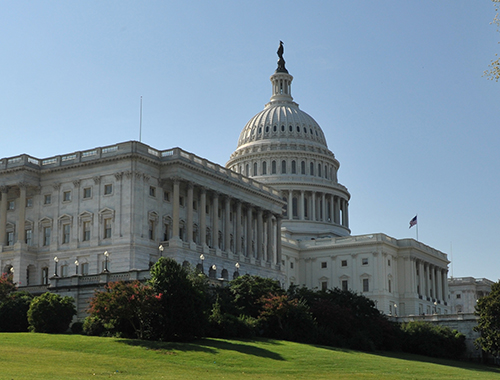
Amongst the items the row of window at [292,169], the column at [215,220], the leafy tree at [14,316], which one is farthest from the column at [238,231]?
the row of window at [292,169]

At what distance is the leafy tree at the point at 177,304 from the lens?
2365 inches

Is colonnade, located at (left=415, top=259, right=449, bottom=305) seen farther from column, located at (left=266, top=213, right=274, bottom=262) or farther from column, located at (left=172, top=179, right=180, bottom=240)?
column, located at (left=172, top=179, right=180, bottom=240)

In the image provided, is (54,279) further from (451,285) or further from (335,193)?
(451,285)

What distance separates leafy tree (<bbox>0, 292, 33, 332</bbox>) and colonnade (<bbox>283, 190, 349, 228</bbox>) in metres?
90.3

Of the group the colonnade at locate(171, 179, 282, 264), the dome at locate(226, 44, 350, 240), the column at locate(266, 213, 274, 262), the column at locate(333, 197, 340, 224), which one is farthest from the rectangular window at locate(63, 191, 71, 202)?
the column at locate(333, 197, 340, 224)

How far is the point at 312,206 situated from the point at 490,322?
7554 centimetres

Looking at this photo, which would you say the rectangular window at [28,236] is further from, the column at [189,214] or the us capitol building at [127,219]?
the column at [189,214]

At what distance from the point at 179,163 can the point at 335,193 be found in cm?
6927

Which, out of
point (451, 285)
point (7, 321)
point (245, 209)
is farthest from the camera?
point (451, 285)

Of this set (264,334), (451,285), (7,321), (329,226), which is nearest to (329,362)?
(264,334)

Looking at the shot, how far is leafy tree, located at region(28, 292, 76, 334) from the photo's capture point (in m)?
65.1

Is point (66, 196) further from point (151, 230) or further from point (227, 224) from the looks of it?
point (227, 224)

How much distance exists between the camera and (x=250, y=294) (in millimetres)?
74250

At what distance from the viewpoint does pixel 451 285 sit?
179250 millimetres
